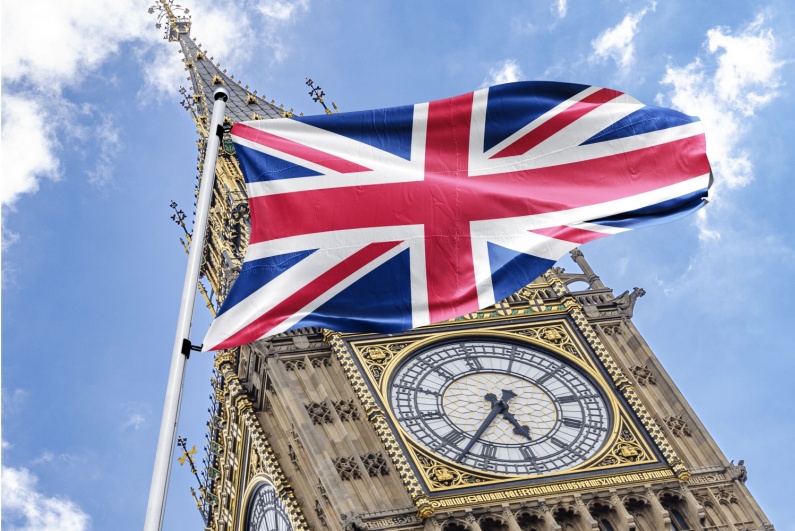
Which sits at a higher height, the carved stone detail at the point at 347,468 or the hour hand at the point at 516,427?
the hour hand at the point at 516,427

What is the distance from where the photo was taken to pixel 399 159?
2064 centimetres

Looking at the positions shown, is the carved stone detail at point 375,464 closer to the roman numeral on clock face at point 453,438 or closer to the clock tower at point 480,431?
the clock tower at point 480,431

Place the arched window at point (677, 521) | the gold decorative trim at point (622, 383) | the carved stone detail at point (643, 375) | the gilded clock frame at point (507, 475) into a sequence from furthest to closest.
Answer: the carved stone detail at point (643, 375)
the gold decorative trim at point (622, 383)
the arched window at point (677, 521)
the gilded clock frame at point (507, 475)

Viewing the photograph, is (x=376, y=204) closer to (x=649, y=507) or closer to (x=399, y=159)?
(x=399, y=159)

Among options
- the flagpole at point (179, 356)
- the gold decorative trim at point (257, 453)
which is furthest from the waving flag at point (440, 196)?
the gold decorative trim at point (257, 453)

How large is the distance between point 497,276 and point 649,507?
1495 cm

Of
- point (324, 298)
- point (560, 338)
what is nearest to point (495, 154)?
point (324, 298)

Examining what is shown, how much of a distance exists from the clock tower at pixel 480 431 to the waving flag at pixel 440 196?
12.7 meters

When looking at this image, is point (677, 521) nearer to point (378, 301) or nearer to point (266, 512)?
point (266, 512)

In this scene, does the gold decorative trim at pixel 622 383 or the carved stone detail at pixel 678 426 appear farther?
the carved stone detail at pixel 678 426

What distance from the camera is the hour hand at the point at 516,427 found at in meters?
→ 34.6

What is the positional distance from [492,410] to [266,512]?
258 inches

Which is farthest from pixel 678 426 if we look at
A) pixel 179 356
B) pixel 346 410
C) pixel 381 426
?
pixel 179 356

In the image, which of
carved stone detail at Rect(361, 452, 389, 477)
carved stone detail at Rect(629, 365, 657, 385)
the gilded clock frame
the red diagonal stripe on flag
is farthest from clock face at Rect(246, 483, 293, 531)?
the red diagonal stripe on flag
